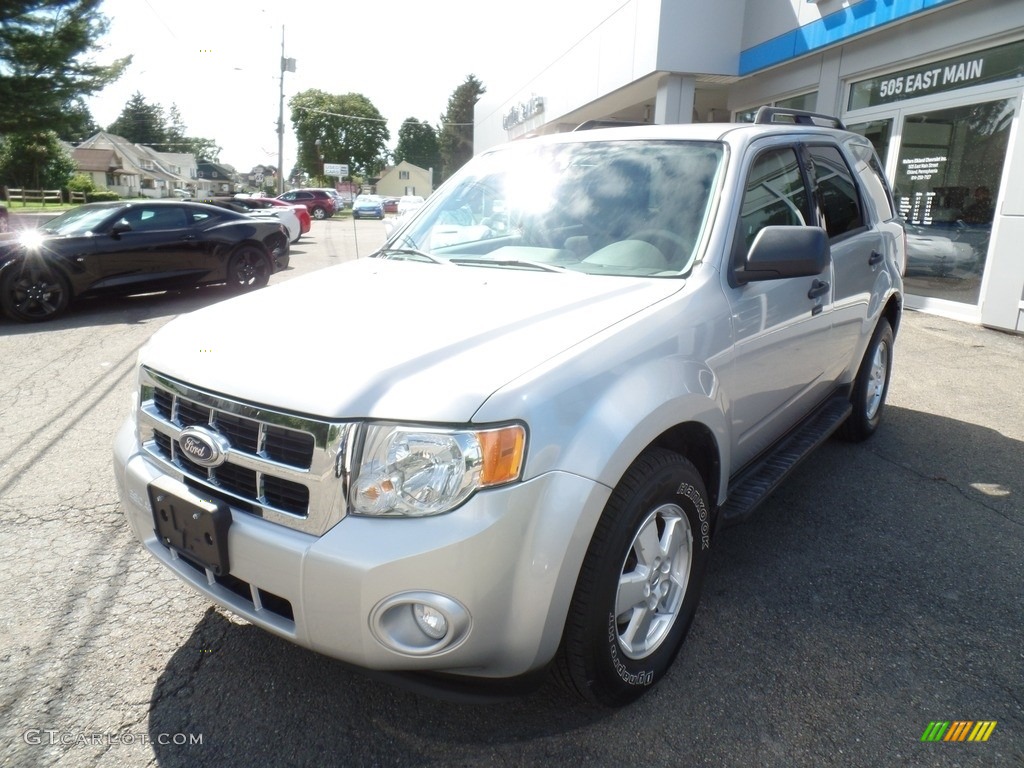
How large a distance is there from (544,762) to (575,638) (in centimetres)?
40

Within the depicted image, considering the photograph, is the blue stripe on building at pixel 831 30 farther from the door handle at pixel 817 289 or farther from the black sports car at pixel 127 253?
the black sports car at pixel 127 253

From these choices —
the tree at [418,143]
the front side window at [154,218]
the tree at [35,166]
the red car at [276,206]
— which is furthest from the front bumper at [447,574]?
the tree at [418,143]

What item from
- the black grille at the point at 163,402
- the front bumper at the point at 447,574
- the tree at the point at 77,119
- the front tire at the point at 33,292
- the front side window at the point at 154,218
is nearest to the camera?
the front bumper at the point at 447,574

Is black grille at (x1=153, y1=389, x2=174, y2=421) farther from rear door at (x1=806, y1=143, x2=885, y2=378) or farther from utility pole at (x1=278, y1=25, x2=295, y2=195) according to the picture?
utility pole at (x1=278, y1=25, x2=295, y2=195)

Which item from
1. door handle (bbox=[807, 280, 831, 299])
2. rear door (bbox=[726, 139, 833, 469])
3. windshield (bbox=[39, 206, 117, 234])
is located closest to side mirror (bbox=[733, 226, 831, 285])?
rear door (bbox=[726, 139, 833, 469])

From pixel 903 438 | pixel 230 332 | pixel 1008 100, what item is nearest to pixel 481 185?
pixel 230 332

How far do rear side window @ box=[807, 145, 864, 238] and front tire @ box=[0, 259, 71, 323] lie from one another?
28.5ft

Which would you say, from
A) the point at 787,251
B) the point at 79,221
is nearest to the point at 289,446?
the point at 787,251

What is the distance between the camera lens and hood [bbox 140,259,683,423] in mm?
1851

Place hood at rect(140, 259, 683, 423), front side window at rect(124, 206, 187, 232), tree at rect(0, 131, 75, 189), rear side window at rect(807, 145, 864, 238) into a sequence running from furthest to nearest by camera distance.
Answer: tree at rect(0, 131, 75, 189) < front side window at rect(124, 206, 187, 232) < rear side window at rect(807, 145, 864, 238) < hood at rect(140, 259, 683, 423)

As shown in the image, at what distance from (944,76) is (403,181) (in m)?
107

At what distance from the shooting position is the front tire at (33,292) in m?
8.47

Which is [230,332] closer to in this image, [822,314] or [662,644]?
[662,644]

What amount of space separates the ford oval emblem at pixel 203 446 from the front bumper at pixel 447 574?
0.73 ft
